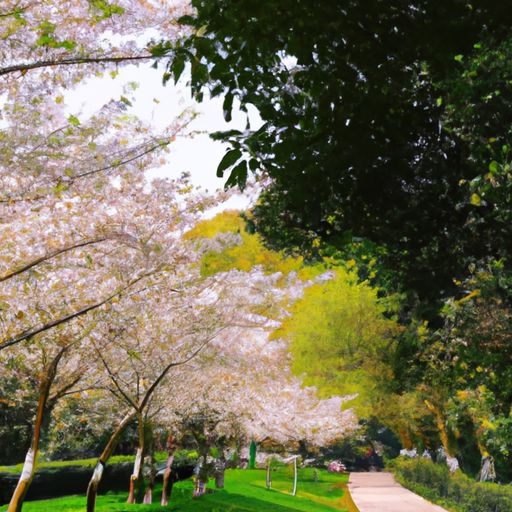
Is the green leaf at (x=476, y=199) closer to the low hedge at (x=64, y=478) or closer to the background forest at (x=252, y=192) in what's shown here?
the background forest at (x=252, y=192)

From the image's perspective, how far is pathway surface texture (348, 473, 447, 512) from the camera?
2042cm

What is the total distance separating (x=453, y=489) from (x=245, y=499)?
7.77m

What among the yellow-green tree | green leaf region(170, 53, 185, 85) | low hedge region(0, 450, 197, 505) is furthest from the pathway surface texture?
green leaf region(170, 53, 185, 85)

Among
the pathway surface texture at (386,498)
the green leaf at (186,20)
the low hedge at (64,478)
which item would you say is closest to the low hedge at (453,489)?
the pathway surface texture at (386,498)

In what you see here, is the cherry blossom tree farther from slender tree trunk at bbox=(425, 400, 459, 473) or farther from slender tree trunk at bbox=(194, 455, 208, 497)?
slender tree trunk at bbox=(425, 400, 459, 473)

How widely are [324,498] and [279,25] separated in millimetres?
25434

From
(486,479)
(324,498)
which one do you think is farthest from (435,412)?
(324,498)

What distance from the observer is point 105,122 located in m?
8.22

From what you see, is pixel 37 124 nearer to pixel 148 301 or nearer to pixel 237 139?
pixel 148 301

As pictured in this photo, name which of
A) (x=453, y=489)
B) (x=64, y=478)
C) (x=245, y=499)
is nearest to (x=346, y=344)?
(x=453, y=489)

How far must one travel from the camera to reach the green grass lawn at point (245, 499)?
1617 cm

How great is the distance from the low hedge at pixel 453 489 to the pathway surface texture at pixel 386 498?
0.44 metres

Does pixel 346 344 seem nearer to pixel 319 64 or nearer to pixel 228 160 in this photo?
pixel 319 64

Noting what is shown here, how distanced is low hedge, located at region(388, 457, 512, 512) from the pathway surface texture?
0.44 metres
